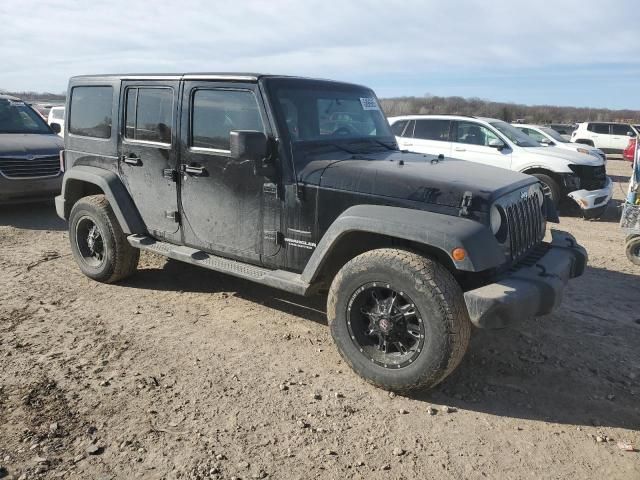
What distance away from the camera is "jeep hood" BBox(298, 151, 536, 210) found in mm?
3430

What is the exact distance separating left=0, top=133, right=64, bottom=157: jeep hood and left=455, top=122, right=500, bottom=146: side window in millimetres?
7187

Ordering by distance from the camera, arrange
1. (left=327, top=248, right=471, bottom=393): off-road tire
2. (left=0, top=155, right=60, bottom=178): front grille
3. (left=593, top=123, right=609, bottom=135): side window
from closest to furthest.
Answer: (left=327, top=248, right=471, bottom=393): off-road tire → (left=0, top=155, right=60, bottom=178): front grille → (left=593, top=123, right=609, bottom=135): side window

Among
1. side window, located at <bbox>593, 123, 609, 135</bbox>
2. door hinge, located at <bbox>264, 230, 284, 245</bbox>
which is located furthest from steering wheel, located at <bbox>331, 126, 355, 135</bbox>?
side window, located at <bbox>593, 123, 609, 135</bbox>

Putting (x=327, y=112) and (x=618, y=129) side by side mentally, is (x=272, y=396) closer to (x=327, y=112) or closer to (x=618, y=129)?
(x=327, y=112)

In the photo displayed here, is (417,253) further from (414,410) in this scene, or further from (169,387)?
(169,387)

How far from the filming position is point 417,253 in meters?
3.52

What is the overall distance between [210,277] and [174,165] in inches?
60.4

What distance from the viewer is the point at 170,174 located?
469 centimetres

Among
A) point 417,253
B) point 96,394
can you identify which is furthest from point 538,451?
point 96,394

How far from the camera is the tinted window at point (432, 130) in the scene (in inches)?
414

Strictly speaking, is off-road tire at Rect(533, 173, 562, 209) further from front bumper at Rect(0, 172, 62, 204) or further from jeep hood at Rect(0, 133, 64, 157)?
jeep hood at Rect(0, 133, 64, 157)

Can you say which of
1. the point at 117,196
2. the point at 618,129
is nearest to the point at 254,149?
the point at 117,196

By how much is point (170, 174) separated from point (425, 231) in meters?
2.46

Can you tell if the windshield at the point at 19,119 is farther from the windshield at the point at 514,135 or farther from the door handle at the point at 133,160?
the windshield at the point at 514,135
